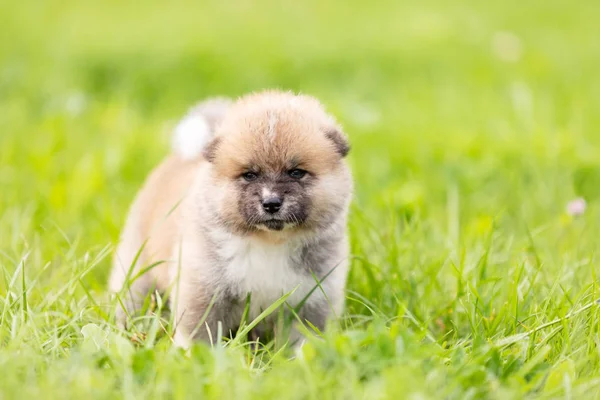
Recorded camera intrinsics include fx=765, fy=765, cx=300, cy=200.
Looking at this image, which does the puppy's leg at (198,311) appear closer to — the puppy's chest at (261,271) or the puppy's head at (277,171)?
the puppy's chest at (261,271)

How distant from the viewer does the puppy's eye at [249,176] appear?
3.38 m

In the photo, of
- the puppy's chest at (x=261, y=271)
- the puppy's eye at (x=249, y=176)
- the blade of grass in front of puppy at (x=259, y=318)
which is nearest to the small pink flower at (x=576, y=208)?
the puppy's chest at (x=261, y=271)

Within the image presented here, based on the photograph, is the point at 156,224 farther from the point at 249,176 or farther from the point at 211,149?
the point at 249,176

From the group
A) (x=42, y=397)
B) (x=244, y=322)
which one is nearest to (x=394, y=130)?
(x=244, y=322)

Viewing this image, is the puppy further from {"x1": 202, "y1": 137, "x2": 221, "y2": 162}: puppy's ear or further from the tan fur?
the tan fur

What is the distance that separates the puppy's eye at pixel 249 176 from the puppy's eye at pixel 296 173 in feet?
0.51

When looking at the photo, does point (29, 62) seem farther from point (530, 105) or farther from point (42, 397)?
point (42, 397)

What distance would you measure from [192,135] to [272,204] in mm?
1011

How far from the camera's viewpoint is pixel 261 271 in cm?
348

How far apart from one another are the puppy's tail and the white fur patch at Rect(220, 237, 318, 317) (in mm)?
695

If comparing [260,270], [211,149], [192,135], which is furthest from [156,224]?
[260,270]

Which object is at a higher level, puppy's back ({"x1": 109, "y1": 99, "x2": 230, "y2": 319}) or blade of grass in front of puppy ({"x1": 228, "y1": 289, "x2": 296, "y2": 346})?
puppy's back ({"x1": 109, "y1": 99, "x2": 230, "y2": 319})

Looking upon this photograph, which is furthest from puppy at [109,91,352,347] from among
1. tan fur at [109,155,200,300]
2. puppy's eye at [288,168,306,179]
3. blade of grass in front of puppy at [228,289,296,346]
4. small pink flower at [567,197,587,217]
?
small pink flower at [567,197,587,217]

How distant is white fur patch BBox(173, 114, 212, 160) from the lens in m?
4.04
